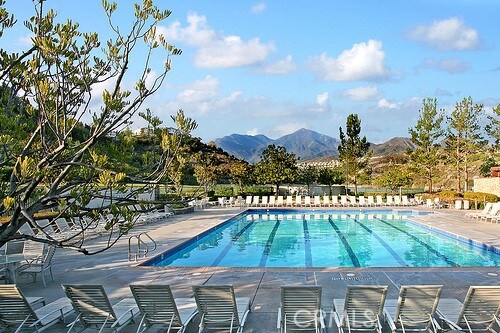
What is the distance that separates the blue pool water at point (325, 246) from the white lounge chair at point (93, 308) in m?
4.93

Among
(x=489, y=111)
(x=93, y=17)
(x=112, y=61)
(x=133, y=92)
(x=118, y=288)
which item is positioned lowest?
(x=118, y=288)

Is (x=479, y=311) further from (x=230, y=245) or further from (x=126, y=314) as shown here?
(x=230, y=245)

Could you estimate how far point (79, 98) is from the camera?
5219mm

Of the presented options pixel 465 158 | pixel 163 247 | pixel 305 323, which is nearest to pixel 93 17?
pixel 305 323

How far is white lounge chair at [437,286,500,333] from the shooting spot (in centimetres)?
526

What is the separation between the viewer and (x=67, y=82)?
186 inches

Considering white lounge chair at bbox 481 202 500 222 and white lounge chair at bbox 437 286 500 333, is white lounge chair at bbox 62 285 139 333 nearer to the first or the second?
white lounge chair at bbox 437 286 500 333

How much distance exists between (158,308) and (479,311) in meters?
3.79

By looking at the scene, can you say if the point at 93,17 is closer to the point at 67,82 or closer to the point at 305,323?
the point at 67,82

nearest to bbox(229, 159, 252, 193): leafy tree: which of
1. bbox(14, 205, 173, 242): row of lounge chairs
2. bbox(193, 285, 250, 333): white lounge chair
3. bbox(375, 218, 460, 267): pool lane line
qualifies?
bbox(14, 205, 173, 242): row of lounge chairs

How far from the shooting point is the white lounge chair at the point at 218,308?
17.6 feet

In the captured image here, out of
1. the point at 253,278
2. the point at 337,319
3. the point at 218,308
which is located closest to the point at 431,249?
the point at 253,278

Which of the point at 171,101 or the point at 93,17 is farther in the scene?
the point at 171,101

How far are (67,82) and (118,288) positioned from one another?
443 cm
